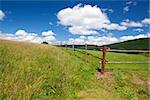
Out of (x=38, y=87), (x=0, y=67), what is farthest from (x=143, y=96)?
(x=0, y=67)

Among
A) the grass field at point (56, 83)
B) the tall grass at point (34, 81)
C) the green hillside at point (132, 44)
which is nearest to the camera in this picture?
the tall grass at point (34, 81)

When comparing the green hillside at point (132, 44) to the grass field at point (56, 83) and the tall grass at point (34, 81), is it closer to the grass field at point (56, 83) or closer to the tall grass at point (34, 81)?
the grass field at point (56, 83)

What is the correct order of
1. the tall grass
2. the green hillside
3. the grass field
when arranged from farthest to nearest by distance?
the green hillside → the grass field → the tall grass

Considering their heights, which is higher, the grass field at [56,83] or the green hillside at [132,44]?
the green hillside at [132,44]

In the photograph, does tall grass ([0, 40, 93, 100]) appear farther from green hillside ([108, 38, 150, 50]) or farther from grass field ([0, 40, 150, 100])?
green hillside ([108, 38, 150, 50])

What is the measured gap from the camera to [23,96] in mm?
5605

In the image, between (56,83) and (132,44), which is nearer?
(56,83)

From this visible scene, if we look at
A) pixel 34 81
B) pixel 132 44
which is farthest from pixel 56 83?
pixel 132 44

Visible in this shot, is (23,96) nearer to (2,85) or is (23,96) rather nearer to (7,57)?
(2,85)

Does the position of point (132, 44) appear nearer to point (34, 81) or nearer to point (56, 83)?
point (56, 83)

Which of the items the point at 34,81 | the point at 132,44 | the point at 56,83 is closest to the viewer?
the point at 34,81

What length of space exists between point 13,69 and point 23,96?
1.54 metres

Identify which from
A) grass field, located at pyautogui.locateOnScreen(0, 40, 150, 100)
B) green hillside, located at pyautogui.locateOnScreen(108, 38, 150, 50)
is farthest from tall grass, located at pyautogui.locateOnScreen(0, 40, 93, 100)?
green hillside, located at pyautogui.locateOnScreen(108, 38, 150, 50)

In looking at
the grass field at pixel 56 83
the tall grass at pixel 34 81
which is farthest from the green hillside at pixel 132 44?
the tall grass at pixel 34 81
